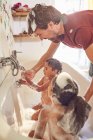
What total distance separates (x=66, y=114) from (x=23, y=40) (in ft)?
2.12

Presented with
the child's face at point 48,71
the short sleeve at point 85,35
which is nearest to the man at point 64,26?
the short sleeve at point 85,35

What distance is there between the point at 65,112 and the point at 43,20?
28cm

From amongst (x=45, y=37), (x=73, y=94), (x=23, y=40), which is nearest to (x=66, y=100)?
(x=73, y=94)

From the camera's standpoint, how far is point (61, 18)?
0.76m

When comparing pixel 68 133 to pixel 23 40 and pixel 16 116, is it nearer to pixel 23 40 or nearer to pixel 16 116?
pixel 16 116

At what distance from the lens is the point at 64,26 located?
773 mm

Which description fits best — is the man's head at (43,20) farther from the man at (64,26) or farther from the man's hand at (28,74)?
the man's hand at (28,74)

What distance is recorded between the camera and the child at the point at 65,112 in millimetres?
652

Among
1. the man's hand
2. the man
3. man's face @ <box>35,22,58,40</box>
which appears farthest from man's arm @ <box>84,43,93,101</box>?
the man's hand

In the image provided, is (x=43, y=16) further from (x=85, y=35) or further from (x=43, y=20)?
(x=85, y=35)

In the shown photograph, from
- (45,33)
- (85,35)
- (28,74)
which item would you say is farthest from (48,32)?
(28,74)

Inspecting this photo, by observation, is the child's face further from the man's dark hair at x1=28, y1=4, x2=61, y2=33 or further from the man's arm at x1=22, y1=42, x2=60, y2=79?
the man's dark hair at x1=28, y1=4, x2=61, y2=33

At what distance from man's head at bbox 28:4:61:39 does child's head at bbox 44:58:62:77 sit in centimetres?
14

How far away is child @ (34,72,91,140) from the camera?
65 centimetres
